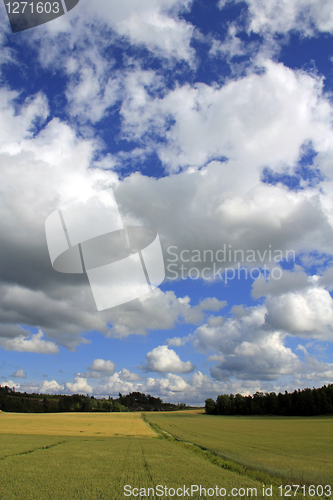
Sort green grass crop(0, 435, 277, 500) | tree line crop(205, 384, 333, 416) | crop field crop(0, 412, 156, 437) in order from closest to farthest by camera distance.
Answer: green grass crop(0, 435, 277, 500) < crop field crop(0, 412, 156, 437) < tree line crop(205, 384, 333, 416)

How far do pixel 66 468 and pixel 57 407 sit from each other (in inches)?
7738

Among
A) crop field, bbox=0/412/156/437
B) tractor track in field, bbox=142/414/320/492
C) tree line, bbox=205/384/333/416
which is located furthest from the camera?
tree line, bbox=205/384/333/416

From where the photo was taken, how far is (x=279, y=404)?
13900 cm

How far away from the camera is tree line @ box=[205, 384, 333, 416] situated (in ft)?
407

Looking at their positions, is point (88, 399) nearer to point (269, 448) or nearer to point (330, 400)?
point (330, 400)

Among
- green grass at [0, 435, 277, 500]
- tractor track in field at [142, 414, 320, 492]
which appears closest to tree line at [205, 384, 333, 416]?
tractor track in field at [142, 414, 320, 492]

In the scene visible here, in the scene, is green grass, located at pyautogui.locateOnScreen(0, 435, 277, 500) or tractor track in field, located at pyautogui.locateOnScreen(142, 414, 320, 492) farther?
tractor track in field, located at pyautogui.locateOnScreen(142, 414, 320, 492)

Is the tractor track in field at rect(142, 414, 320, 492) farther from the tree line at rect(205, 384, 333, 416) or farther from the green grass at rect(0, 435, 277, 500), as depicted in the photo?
the tree line at rect(205, 384, 333, 416)

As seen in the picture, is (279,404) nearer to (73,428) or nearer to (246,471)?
(73,428)

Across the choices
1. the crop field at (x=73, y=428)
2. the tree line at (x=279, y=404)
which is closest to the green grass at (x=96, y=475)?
the crop field at (x=73, y=428)

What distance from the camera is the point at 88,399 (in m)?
187

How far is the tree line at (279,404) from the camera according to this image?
407 ft

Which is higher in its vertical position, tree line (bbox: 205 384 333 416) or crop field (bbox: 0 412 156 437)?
crop field (bbox: 0 412 156 437)

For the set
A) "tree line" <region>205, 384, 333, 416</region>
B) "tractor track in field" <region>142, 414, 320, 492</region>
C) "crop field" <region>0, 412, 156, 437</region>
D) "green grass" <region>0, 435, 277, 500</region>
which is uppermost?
"green grass" <region>0, 435, 277, 500</region>
